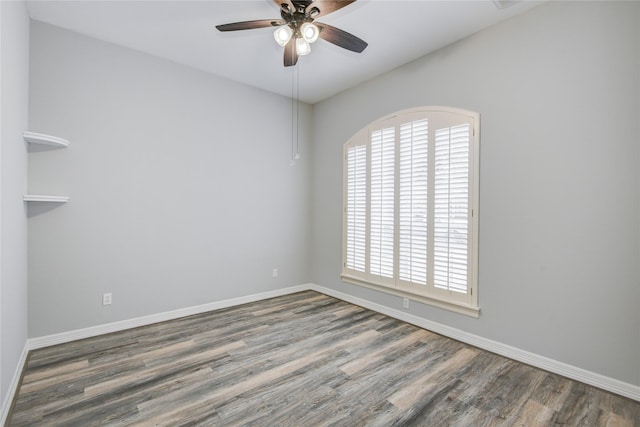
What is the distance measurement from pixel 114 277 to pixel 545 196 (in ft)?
13.9

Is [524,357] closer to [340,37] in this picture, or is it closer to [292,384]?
[292,384]

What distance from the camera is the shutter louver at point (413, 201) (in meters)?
3.40

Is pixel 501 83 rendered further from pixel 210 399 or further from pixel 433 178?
pixel 210 399

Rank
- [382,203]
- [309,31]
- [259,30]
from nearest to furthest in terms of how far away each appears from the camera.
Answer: [309,31], [259,30], [382,203]

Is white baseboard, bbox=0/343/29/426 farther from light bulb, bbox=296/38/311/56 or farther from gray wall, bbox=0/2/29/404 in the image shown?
light bulb, bbox=296/38/311/56

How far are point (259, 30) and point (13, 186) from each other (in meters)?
2.40

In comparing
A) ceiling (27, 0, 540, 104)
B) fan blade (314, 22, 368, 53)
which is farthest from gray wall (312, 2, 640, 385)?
fan blade (314, 22, 368, 53)

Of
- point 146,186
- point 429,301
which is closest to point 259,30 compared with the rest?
point 146,186

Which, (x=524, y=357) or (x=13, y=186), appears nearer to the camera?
(x=13, y=186)

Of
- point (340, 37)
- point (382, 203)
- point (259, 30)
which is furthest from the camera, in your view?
point (382, 203)

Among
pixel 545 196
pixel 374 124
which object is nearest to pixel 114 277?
pixel 374 124

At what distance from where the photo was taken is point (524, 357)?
2.67 meters

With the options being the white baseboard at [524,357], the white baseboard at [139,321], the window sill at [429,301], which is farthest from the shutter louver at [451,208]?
the white baseboard at [139,321]

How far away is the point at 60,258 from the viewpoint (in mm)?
2939
